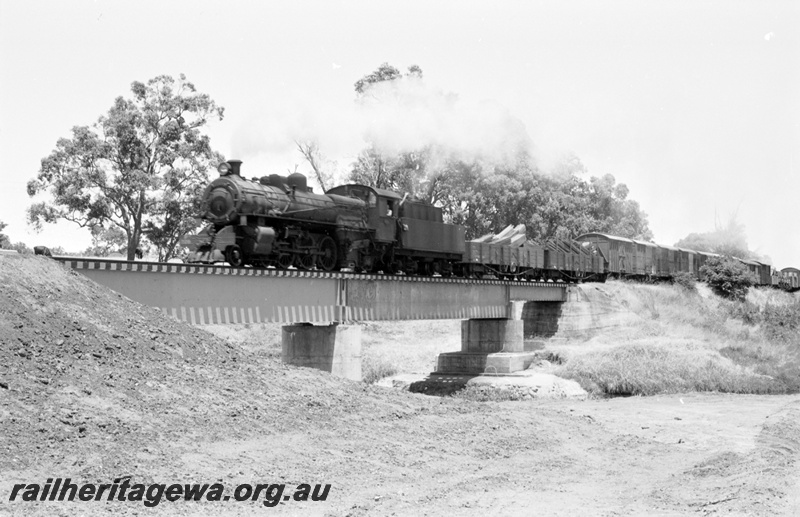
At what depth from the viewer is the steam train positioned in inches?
969

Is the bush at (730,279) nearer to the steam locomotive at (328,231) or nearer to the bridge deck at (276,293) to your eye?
the steam locomotive at (328,231)

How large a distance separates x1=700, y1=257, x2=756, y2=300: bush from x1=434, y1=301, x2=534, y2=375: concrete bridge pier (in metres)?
24.0

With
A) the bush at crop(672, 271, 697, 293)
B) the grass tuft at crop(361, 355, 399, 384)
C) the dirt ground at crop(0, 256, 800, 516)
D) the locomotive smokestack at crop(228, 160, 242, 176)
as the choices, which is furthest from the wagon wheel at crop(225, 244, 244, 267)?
the bush at crop(672, 271, 697, 293)

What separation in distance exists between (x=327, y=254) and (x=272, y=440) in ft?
48.7

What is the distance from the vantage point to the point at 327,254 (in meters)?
28.3

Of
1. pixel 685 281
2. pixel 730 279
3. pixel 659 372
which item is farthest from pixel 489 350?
pixel 730 279

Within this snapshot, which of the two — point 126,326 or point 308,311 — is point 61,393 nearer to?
point 126,326

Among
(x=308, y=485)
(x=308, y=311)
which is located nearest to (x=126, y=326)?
(x=308, y=485)

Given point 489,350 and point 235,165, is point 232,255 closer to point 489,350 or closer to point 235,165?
point 235,165

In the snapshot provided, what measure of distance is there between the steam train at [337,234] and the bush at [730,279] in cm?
1976

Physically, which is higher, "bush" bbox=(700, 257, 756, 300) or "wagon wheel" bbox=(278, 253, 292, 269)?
"bush" bbox=(700, 257, 756, 300)

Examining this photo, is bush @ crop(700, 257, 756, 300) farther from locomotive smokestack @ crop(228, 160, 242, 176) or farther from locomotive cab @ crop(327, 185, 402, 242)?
locomotive smokestack @ crop(228, 160, 242, 176)

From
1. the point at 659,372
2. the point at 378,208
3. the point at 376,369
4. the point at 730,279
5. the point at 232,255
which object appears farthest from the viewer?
the point at 730,279

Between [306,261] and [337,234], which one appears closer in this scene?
[306,261]
